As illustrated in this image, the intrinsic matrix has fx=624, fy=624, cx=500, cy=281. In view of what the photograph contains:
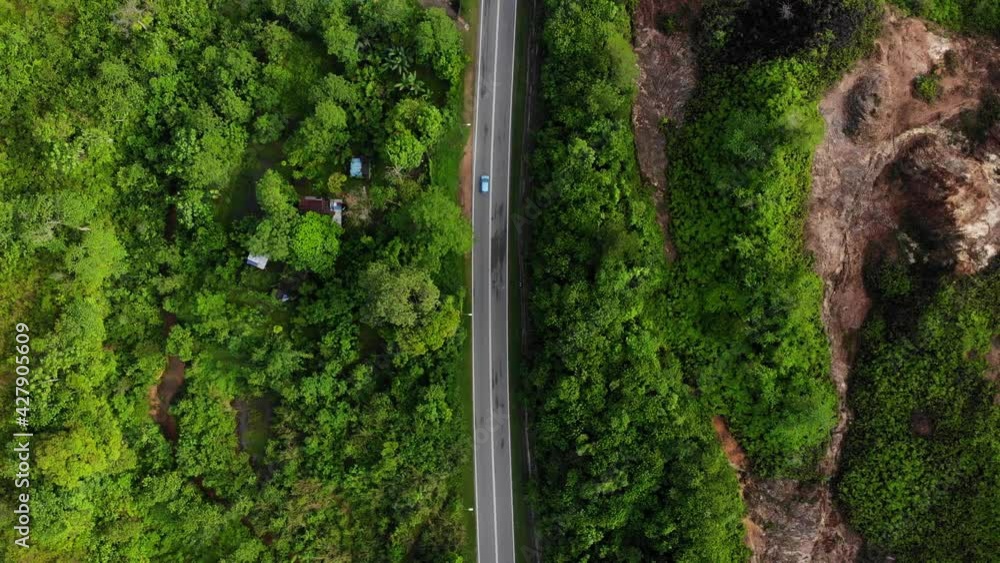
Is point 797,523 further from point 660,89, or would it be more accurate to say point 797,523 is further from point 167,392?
point 167,392

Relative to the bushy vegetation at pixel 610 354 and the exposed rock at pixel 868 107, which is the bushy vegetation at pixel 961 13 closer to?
the exposed rock at pixel 868 107

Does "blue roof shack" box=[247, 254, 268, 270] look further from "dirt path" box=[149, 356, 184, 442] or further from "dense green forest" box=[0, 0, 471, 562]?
"dirt path" box=[149, 356, 184, 442]

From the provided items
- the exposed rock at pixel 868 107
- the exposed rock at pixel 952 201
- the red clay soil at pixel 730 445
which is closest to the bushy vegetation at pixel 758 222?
the red clay soil at pixel 730 445

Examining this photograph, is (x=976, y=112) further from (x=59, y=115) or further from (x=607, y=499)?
(x=59, y=115)

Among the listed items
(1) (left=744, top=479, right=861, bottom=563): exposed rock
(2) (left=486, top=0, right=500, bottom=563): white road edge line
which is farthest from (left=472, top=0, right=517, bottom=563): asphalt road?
(1) (left=744, top=479, right=861, bottom=563): exposed rock

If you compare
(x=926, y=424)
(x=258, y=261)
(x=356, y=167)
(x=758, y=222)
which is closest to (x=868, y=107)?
(x=758, y=222)

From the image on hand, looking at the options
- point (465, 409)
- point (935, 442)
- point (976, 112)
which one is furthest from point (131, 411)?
point (976, 112)
